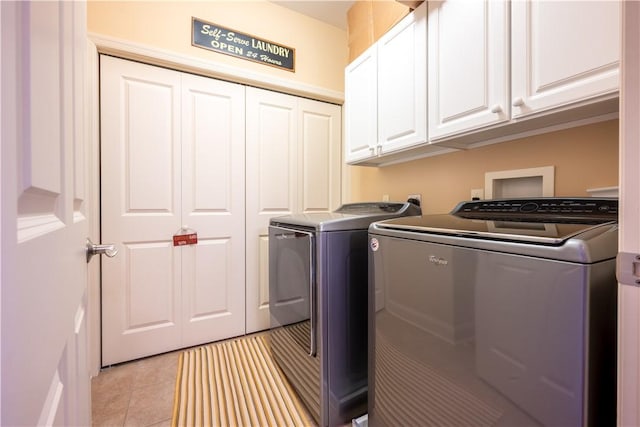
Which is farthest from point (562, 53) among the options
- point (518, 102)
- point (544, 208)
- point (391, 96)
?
point (391, 96)

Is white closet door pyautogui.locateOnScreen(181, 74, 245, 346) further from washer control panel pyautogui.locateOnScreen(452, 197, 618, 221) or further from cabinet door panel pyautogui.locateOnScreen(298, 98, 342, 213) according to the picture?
washer control panel pyautogui.locateOnScreen(452, 197, 618, 221)

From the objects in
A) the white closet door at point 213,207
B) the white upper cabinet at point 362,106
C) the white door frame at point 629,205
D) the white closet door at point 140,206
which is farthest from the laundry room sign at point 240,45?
the white door frame at point 629,205

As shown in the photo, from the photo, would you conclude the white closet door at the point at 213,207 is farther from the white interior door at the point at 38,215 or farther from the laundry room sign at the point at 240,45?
the white interior door at the point at 38,215

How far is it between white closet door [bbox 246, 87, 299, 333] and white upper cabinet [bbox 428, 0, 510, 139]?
4.29 feet

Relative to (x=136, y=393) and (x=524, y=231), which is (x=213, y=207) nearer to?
(x=136, y=393)

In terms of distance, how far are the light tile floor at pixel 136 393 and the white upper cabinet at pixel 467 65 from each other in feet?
6.67

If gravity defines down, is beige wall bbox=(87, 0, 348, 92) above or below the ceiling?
below

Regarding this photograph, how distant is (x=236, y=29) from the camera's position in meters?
2.12

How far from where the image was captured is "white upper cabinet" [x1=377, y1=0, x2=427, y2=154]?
1446 millimetres

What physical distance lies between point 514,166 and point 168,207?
2157 millimetres

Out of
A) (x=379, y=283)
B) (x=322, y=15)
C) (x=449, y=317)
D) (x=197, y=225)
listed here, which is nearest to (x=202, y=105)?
(x=197, y=225)

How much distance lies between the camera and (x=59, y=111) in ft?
1.53

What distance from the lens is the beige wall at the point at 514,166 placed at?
3.66 ft

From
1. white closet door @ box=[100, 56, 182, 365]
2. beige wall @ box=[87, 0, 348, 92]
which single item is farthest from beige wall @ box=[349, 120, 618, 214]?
white closet door @ box=[100, 56, 182, 365]
